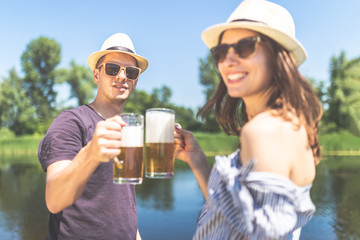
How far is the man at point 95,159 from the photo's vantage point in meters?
1.98

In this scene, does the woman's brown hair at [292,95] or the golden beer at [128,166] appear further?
the golden beer at [128,166]

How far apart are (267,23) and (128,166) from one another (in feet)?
3.43

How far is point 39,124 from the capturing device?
53.8 meters

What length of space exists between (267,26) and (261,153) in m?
0.63

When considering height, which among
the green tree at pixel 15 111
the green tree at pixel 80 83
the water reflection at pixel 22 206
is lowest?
the water reflection at pixel 22 206

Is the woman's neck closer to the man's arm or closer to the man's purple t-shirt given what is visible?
the man's arm

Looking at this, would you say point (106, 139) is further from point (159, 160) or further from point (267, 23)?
point (267, 23)

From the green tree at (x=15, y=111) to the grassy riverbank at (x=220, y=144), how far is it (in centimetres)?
1025

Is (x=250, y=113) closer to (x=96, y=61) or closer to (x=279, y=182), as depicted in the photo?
(x=279, y=182)

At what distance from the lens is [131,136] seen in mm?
1991

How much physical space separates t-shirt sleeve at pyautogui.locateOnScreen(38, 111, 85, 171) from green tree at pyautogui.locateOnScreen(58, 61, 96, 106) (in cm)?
5365

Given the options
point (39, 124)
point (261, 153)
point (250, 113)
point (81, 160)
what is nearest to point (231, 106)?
point (250, 113)

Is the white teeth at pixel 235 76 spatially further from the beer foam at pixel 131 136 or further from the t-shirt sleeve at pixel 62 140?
the t-shirt sleeve at pixel 62 140

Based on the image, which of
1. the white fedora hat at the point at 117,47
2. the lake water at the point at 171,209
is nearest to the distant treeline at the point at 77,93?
the lake water at the point at 171,209
